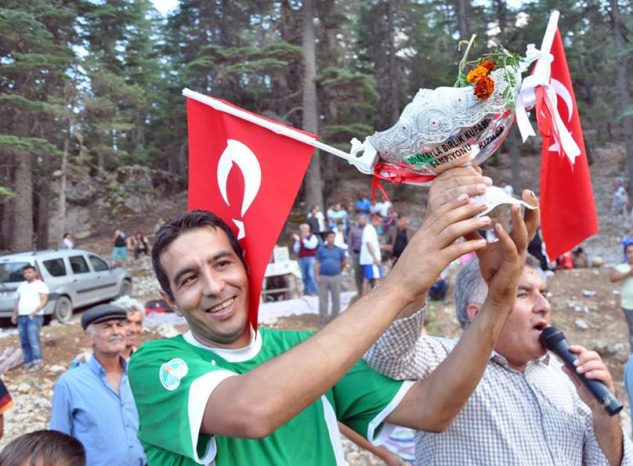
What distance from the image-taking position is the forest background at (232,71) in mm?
17891

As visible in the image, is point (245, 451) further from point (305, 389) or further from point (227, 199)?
point (227, 199)

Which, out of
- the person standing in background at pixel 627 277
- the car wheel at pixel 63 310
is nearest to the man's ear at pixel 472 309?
the person standing in background at pixel 627 277

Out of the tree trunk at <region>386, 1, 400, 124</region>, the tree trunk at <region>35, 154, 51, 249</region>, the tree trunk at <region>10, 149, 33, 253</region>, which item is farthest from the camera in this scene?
the tree trunk at <region>386, 1, 400, 124</region>

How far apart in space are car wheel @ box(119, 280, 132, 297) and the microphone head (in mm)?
14678

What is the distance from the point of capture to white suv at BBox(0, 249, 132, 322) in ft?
39.2

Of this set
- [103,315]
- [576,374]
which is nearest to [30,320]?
[103,315]

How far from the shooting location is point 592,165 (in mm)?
32219

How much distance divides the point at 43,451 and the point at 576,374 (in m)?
2.14

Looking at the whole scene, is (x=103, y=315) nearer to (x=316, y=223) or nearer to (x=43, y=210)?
(x=316, y=223)

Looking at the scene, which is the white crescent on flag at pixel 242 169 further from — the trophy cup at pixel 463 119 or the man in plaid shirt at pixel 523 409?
the man in plaid shirt at pixel 523 409

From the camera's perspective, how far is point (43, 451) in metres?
2.26

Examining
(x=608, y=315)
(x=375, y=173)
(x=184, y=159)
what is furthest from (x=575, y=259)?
(x=184, y=159)

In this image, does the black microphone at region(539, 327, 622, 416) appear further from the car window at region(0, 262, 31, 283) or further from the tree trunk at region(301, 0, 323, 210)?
the tree trunk at region(301, 0, 323, 210)

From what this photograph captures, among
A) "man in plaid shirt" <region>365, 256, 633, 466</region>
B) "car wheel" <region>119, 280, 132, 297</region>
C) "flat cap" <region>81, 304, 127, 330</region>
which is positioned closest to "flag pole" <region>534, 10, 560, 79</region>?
"man in plaid shirt" <region>365, 256, 633, 466</region>
